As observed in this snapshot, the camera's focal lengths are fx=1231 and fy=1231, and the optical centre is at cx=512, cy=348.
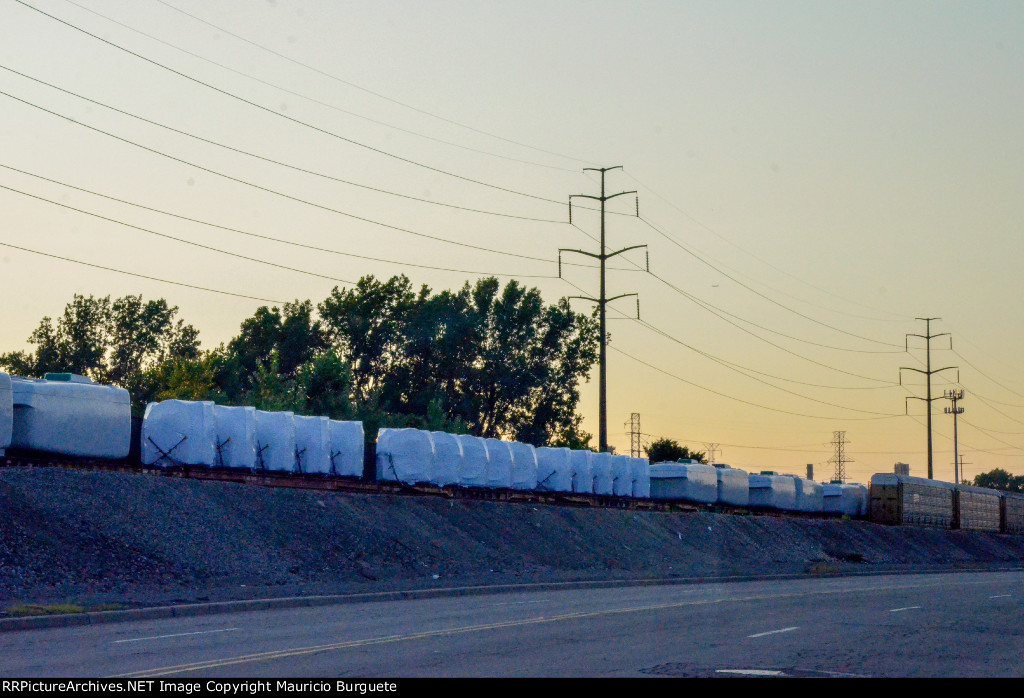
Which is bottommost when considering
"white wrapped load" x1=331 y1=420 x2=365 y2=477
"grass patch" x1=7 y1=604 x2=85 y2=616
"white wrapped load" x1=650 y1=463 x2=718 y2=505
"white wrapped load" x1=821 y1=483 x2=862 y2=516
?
"grass patch" x1=7 y1=604 x2=85 y2=616

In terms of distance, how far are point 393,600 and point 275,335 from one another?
251 ft

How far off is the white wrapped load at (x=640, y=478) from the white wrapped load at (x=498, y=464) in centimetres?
1211

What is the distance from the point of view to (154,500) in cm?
2988

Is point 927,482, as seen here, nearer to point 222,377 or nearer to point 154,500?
point 222,377

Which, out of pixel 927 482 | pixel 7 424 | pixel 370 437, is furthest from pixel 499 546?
pixel 927 482

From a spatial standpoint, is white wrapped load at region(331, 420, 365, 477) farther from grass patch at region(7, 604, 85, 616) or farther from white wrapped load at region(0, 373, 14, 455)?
grass patch at region(7, 604, 85, 616)

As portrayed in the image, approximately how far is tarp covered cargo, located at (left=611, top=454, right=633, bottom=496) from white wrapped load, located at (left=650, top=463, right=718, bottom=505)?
11.5 feet

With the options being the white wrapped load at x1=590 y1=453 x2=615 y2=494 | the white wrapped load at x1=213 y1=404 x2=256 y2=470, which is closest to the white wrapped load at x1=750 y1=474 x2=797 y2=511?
the white wrapped load at x1=590 y1=453 x2=615 y2=494

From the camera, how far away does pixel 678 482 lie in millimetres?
62188

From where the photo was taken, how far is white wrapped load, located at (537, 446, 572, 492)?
171ft

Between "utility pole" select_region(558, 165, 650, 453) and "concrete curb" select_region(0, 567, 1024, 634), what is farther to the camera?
"utility pole" select_region(558, 165, 650, 453)

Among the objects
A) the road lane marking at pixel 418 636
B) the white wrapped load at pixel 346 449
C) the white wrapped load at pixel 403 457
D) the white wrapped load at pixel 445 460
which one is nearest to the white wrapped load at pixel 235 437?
the white wrapped load at pixel 346 449

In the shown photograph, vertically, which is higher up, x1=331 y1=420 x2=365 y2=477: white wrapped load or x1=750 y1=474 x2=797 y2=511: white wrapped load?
x1=331 y1=420 x2=365 y2=477: white wrapped load
